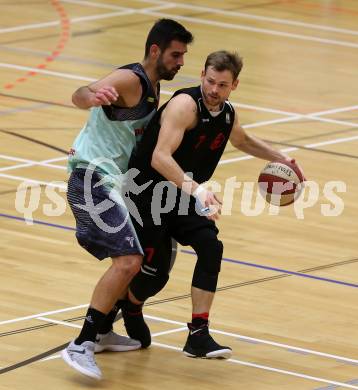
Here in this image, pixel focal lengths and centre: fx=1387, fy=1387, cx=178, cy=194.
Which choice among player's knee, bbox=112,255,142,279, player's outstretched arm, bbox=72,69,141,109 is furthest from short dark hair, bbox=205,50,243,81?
player's knee, bbox=112,255,142,279

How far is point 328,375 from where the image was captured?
8258 mm

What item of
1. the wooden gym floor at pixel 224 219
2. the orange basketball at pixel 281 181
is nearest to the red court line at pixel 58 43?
the wooden gym floor at pixel 224 219

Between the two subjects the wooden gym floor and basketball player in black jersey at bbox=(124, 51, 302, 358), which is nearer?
basketball player in black jersey at bbox=(124, 51, 302, 358)

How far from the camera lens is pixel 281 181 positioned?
29.1 ft

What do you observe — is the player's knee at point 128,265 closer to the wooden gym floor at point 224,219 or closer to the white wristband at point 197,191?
the white wristband at point 197,191

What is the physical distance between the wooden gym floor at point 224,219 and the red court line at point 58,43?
0.04 meters

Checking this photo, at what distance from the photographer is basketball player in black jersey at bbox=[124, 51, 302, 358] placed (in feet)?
26.7

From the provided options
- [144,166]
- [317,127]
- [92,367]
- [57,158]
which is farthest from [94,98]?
[317,127]

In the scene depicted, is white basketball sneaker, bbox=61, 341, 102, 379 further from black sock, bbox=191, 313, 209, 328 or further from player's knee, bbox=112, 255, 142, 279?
black sock, bbox=191, 313, 209, 328

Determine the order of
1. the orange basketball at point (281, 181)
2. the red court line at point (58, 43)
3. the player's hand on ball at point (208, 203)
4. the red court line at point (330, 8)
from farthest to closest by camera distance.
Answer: the red court line at point (330, 8), the red court line at point (58, 43), the orange basketball at point (281, 181), the player's hand on ball at point (208, 203)

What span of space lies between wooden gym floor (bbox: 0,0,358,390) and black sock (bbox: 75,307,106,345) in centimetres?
23

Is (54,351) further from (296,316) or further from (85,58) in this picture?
(85,58)

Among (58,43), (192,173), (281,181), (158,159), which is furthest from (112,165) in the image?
(58,43)

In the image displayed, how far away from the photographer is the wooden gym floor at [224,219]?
27.6 ft
